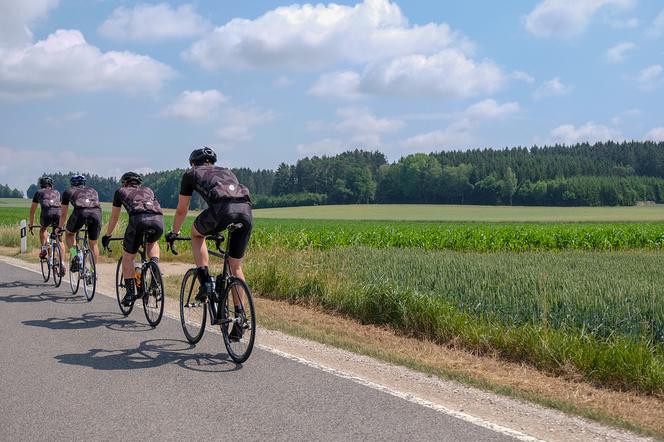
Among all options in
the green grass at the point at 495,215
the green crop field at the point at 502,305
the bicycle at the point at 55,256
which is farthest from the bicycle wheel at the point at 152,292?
the green grass at the point at 495,215

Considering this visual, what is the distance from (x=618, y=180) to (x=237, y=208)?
100225mm

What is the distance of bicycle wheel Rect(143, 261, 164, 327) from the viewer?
25.7 feet

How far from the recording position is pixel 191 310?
6895 millimetres

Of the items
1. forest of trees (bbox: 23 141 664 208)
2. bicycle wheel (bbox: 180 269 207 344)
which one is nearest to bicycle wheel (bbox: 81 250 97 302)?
bicycle wheel (bbox: 180 269 207 344)

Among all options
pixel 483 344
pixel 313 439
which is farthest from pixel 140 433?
pixel 483 344

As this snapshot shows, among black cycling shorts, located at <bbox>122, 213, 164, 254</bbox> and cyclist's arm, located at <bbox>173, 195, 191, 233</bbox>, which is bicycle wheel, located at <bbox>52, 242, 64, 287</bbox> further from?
cyclist's arm, located at <bbox>173, 195, 191, 233</bbox>

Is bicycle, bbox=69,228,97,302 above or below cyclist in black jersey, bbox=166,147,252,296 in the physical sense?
below

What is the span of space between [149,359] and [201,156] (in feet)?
6.99

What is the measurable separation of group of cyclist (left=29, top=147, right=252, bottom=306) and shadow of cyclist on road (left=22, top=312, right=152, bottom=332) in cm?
33

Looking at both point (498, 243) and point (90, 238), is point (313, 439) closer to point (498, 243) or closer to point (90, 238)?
point (90, 238)

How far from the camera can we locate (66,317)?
847cm

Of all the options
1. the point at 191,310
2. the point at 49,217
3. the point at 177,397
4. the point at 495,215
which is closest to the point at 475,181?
the point at 495,215

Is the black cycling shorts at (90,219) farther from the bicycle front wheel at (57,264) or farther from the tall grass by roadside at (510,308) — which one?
the tall grass by roadside at (510,308)

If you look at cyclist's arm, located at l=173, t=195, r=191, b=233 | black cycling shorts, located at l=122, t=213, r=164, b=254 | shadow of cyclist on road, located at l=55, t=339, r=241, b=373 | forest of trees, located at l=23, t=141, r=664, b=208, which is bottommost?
shadow of cyclist on road, located at l=55, t=339, r=241, b=373
